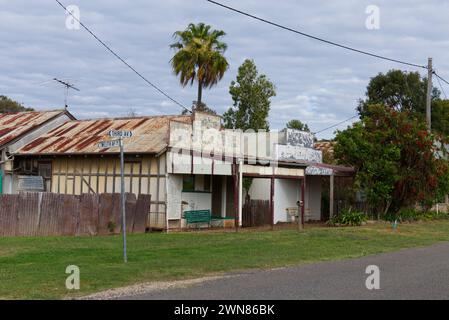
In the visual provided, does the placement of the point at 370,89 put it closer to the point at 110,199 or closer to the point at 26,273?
the point at 110,199

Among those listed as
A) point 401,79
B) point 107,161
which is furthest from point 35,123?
point 401,79

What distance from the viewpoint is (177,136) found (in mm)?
23812

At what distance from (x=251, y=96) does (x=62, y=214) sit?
18.2 metres

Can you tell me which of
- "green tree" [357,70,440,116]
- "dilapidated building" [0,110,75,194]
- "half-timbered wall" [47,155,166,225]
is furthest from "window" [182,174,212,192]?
"green tree" [357,70,440,116]

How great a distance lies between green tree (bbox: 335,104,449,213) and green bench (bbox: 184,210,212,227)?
25.2 feet

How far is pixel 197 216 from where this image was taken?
2450cm

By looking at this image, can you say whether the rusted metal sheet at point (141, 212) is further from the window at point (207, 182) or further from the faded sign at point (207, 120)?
the faded sign at point (207, 120)

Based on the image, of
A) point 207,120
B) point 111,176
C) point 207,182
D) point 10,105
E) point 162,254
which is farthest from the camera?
point 10,105

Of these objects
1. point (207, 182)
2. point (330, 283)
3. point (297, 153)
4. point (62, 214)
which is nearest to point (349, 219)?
point (297, 153)

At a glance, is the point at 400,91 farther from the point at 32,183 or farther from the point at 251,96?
the point at 32,183

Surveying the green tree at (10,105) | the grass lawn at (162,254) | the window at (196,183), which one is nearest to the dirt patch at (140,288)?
the grass lawn at (162,254)

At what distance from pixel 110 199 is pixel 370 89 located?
152ft

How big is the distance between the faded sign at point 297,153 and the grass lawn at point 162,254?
23.6 ft

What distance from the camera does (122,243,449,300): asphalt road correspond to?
9555 mm
